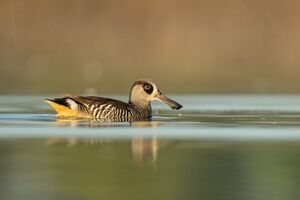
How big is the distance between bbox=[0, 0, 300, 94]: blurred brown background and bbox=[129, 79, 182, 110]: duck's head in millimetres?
11672

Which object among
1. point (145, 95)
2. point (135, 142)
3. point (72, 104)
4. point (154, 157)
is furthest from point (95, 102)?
point (154, 157)

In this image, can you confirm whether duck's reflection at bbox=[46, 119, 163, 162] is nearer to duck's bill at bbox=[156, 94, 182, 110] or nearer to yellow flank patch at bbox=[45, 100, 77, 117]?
yellow flank patch at bbox=[45, 100, 77, 117]

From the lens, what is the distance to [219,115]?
1722 cm

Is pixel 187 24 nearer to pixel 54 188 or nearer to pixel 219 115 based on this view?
pixel 219 115

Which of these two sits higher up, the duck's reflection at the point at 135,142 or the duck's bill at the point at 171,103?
the duck's bill at the point at 171,103

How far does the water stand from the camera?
32.8 ft

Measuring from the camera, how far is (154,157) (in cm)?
1192

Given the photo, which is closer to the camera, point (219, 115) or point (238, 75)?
point (219, 115)

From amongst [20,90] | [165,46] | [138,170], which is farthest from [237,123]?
[165,46]

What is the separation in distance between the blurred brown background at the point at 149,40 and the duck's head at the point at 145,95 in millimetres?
11672

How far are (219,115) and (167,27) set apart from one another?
18.6 m

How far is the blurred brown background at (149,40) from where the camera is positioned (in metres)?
31.7

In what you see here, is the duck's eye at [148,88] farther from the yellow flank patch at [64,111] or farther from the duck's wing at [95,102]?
the yellow flank patch at [64,111]

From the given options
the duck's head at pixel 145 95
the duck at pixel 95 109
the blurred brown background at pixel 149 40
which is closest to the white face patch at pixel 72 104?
the duck at pixel 95 109
